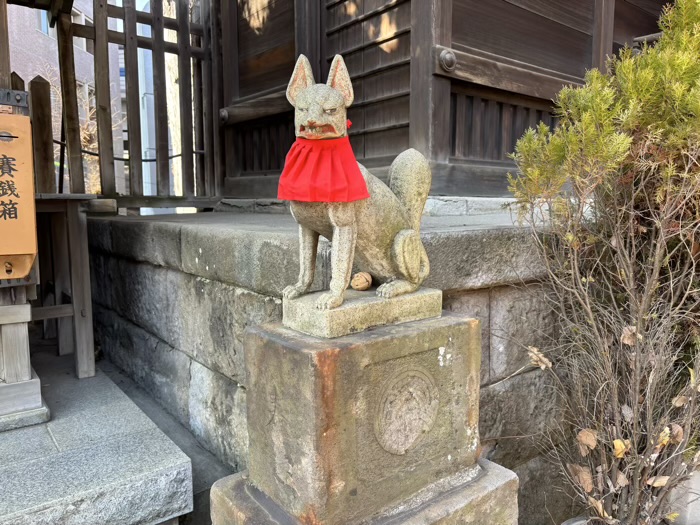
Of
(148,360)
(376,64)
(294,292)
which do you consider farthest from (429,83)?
(148,360)

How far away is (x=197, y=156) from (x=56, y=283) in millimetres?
2379

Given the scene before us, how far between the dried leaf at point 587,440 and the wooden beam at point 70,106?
4.15 m

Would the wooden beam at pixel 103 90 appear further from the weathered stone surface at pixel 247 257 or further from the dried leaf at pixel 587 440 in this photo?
the dried leaf at pixel 587 440

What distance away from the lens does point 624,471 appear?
2252 mm

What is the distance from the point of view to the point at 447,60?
3.52 m

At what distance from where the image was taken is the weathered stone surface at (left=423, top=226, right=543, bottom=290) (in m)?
2.15

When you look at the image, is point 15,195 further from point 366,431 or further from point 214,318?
point 366,431

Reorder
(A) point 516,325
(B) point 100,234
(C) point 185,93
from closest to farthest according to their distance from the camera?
(A) point 516,325, (B) point 100,234, (C) point 185,93

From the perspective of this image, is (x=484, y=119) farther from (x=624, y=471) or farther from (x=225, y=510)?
(x=225, y=510)

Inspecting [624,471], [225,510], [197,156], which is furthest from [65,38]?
[624,471]

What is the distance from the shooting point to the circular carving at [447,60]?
3504 millimetres

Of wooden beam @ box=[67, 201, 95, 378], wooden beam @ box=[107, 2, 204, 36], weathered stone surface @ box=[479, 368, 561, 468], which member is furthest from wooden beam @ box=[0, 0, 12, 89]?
weathered stone surface @ box=[479, 368, 561, 468]

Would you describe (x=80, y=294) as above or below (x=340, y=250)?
below

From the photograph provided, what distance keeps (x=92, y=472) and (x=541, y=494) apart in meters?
2.38
